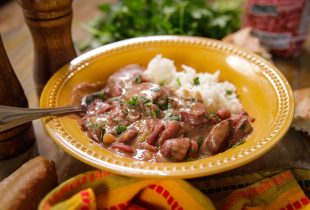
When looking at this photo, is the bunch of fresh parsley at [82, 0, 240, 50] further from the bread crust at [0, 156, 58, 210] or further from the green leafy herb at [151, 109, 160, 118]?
the bread crust at [0, 156, 58, 210]

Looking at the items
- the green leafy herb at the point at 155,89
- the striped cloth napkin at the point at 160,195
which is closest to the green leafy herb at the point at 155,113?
the green leafy herb at the point at 155,89

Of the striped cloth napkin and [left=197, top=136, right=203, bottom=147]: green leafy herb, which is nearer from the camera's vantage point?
the striped cloth napkin

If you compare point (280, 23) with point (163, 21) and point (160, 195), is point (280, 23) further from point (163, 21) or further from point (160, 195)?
point (160, 195)

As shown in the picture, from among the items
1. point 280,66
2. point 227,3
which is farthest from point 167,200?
point 227,3

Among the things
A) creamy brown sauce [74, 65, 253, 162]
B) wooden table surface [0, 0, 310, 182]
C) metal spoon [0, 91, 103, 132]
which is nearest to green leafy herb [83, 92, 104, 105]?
creamy brown sauce [74, 65, 253, 162]

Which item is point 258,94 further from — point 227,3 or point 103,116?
point 227,3

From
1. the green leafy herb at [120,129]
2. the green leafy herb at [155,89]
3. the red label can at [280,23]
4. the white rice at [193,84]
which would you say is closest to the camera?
the green leafy herb at [120,129]

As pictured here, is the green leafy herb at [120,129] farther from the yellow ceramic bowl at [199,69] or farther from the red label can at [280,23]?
the red label can at [280,23]
